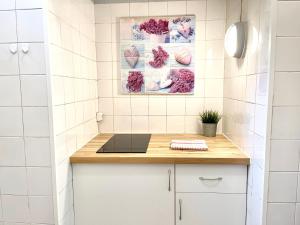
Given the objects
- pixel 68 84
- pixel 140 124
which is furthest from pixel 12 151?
pixel 140 124

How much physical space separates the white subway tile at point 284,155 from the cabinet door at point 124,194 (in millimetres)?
546

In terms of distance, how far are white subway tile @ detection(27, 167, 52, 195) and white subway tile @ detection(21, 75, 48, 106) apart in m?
0.35

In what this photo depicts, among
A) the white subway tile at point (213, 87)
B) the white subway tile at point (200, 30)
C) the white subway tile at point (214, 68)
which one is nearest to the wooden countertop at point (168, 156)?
the white subway tile at point (213, 87)

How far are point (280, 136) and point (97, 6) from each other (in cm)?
164

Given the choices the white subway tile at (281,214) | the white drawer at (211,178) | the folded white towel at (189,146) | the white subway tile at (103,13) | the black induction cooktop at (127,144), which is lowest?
the white subway tile at (281,214)

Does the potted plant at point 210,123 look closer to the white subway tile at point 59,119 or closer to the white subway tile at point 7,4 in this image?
the white subway tile at point 59,119

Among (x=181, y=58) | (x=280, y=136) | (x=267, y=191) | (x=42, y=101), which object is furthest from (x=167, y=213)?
(x=181, y=58)

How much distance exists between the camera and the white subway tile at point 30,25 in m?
1.16

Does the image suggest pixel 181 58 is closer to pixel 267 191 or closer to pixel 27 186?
pixel 267 191

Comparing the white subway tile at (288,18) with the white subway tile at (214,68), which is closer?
the white subway tile at (288,18)

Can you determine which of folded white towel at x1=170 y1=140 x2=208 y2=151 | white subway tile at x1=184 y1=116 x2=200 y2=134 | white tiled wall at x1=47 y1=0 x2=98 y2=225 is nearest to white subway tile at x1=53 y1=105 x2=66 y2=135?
white tiled wall at x1=47 y1=0 x2=98 y2=225

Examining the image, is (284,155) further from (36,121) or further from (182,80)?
(36,121)

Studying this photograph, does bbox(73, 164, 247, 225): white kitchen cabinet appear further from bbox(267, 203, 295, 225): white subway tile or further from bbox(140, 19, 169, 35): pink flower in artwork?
bbox(140, 19, 169, 35): pink flower in artwork

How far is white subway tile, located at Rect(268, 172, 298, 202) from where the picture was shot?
3.86 ft
